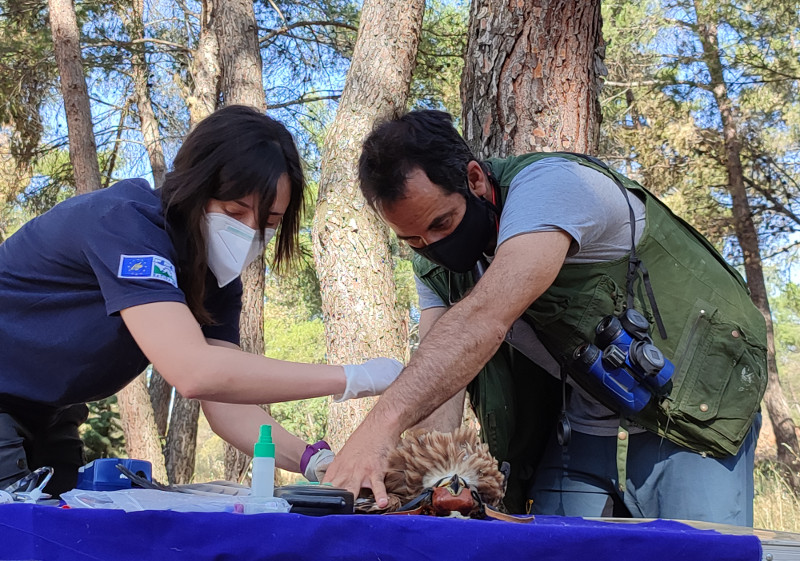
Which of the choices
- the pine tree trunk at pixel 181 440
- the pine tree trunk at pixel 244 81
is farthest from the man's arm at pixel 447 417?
the pine tree trunk at pixel 181 440

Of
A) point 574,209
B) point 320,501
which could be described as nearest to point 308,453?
point 320,501

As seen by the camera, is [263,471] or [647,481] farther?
[647,481]

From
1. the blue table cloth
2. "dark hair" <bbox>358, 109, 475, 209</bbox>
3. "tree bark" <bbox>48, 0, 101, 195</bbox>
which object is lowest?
the blue table cloth

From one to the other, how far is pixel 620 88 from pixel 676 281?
33.8 ft

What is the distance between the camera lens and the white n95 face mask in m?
2.15

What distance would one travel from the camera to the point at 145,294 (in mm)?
1825

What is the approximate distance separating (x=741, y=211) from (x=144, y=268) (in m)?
9.44

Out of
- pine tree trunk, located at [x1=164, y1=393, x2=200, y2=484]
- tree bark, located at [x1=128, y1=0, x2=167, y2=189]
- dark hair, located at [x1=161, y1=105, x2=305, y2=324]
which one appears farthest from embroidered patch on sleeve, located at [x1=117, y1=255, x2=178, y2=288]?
tree bark, located at [x1=128, y1=0, x2=167, y2=189]

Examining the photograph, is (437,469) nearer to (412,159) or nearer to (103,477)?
(103,477)

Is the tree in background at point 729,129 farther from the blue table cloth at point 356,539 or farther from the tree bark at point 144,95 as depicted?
the blue table cloth at point 356,539

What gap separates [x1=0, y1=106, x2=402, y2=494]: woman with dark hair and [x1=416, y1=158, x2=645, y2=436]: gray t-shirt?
54cm

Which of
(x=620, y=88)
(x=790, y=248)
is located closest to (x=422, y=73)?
(x=620, y=88)

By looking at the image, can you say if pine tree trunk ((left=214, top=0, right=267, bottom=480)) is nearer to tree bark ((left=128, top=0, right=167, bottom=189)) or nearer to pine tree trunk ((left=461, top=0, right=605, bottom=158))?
tree bark ((left=128, top=0, right=167, bottom=189))

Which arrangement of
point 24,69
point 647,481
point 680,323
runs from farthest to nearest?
point 24,69 < point 647,481 < point 680,323
